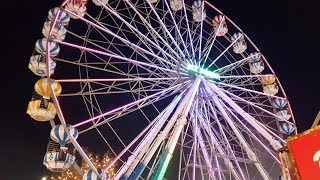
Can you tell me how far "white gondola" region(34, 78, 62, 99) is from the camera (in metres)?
9.68

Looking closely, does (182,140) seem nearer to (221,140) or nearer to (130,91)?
(221,140)

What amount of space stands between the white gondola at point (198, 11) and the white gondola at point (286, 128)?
5280 mm

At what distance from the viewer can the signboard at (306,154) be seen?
334cm

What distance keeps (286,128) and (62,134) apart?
8.75 metres

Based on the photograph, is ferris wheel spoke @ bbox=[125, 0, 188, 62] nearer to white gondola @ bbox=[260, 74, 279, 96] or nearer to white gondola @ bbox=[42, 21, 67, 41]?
white gondola @ bbox=[42, 21, 67, 41]

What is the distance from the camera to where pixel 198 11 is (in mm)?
14922

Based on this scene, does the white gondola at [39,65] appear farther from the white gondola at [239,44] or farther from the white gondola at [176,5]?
the white gondola at [239,44]

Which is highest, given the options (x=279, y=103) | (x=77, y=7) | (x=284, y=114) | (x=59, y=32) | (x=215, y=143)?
(x=77, y=7)

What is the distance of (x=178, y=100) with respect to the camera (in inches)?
466

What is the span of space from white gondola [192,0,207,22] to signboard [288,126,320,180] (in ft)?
37.8

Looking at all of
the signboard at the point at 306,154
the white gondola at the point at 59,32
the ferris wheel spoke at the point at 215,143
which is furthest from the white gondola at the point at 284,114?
the signboard at the point at 306,154

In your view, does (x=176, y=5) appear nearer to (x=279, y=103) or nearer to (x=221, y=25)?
(x=221, y=25)

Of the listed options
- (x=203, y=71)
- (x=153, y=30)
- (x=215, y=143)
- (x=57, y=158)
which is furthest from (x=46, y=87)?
(x=215, y=143)

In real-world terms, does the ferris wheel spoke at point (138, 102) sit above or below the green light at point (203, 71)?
below
